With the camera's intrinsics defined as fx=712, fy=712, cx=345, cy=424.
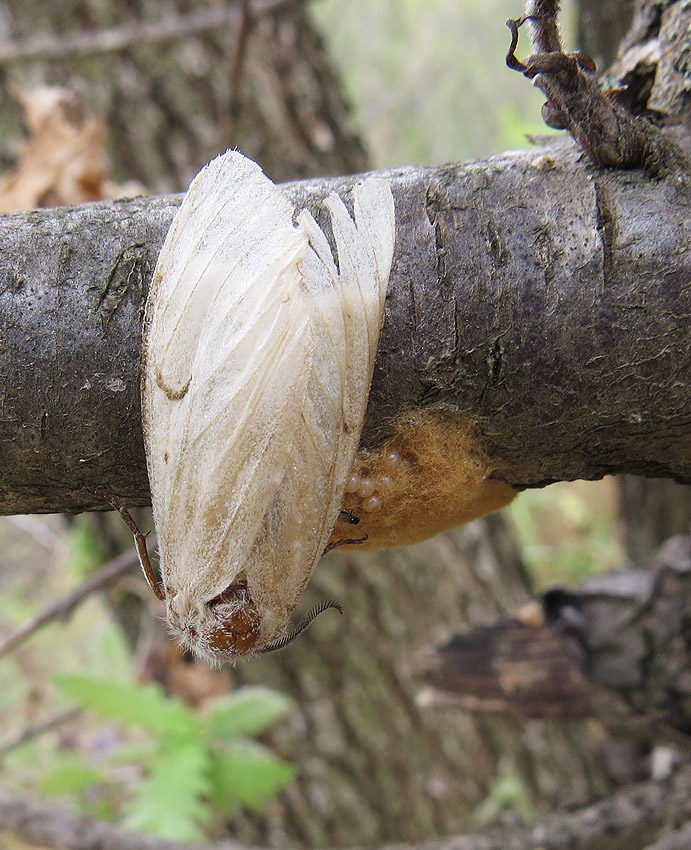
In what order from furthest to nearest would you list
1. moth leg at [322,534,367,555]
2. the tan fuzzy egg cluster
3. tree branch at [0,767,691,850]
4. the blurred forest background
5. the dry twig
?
the blurred forest background, the dry twig, tree branch at [0,767,691,850], moth leg at [322,534,367,555], the tan fuzzy egg cluster

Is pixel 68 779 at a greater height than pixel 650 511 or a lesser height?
lesser

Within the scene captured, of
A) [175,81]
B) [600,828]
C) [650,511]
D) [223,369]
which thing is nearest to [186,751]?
[600,828]

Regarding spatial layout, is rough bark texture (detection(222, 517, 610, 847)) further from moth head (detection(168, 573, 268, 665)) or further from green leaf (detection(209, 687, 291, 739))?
moth head (detection(168, 573, 268, 665))

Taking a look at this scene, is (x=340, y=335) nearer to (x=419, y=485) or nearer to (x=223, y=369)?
(x=223, y=369)

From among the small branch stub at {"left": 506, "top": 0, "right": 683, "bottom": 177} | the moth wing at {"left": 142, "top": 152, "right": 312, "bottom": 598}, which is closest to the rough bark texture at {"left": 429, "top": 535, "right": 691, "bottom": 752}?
the small branch stub at {"left": 506, "top": 0, "right": 683, "bottom": 177}

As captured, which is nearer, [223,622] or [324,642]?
[223,622]

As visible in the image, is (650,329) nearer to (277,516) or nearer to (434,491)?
(434,491)

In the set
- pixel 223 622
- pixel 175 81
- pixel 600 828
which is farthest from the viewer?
pixel 175 81
